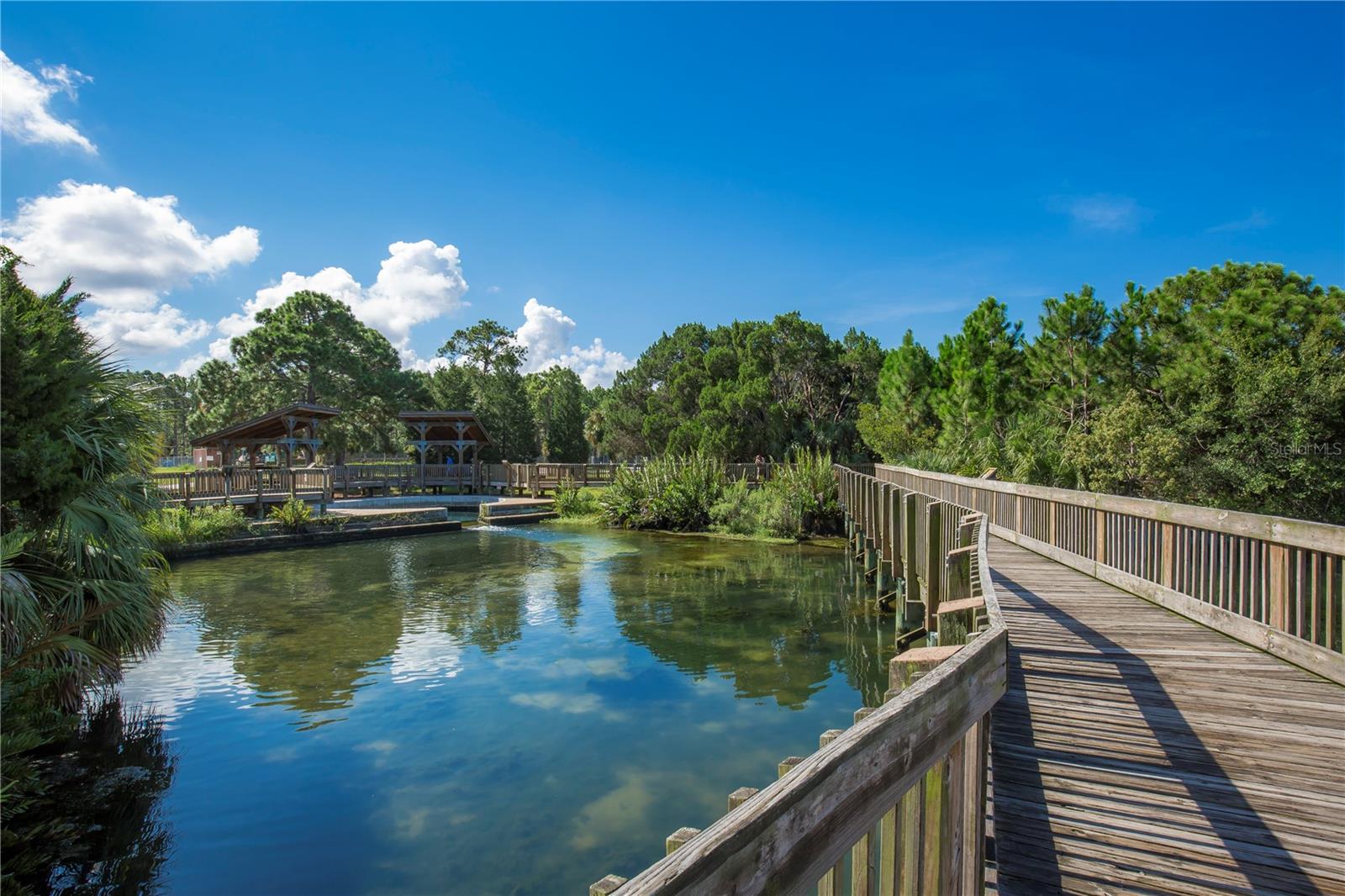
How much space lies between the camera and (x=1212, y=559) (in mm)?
5504

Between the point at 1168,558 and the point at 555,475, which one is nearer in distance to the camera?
the point at 1168,558

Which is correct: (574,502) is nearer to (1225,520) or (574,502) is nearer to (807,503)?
(807,503)

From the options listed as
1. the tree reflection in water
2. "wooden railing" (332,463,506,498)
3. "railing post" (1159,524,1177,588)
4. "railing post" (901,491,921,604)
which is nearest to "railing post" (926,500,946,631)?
"railing post" (901,491,921,604)

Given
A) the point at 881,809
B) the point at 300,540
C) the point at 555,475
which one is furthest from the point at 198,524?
the point at 881,809

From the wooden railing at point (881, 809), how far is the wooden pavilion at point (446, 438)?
1345 inches

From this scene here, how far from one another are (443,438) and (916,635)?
3229 cm

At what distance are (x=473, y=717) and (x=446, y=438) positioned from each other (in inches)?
1271

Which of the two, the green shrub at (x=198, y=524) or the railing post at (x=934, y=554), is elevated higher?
the railing post at (x=934, y=554)

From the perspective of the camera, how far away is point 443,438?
38.3 meters

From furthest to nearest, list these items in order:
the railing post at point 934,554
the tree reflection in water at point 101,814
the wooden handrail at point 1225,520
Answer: the railing post at point 934,554, the tree reflection in water at point 101,814, the wooden handrail at point 1225,520

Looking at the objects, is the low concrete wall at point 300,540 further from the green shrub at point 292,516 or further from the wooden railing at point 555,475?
the wooden railing at point 555,475

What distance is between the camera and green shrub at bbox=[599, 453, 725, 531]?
2539cm

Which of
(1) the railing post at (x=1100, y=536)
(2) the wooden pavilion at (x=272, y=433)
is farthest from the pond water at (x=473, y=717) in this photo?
(2) the wooden pavilion at (x=272, y=433)

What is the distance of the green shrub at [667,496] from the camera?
1000 inches
